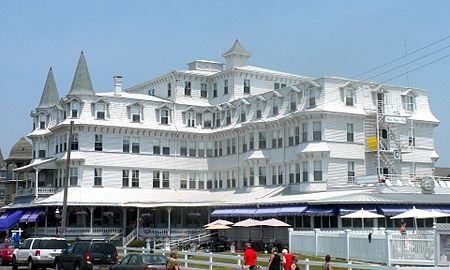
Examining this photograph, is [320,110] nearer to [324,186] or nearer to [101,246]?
[324,186]

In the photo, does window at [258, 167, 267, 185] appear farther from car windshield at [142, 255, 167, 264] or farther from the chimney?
car windshield at [142, 255, 167, 264]

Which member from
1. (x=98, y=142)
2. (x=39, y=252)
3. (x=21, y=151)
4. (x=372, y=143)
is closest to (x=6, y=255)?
(x=39, y=252)

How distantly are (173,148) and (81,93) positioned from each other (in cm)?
1138

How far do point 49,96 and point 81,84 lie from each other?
1187 centimetres

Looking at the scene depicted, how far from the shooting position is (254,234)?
201 feet

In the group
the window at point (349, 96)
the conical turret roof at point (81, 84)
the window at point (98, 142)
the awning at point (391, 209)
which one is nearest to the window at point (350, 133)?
the window at point (349, 96)

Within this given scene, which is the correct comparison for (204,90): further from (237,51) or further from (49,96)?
(49,96)

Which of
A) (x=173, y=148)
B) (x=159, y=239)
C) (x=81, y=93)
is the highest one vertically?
(x=81, y=93)

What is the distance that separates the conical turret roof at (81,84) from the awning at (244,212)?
21586 millimetres

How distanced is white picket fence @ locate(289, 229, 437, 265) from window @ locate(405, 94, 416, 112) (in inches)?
1043

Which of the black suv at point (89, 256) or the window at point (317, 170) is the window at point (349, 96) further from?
the black suv at point (89, 256)

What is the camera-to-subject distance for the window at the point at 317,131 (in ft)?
191

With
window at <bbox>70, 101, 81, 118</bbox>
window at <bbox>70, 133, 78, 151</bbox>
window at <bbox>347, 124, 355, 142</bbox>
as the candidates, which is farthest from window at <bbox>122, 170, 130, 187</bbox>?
window at <bbox>347, 124, 355, 142</bbox>

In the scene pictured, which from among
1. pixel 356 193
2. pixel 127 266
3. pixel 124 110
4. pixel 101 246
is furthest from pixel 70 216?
pixel 127 266
